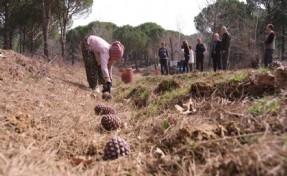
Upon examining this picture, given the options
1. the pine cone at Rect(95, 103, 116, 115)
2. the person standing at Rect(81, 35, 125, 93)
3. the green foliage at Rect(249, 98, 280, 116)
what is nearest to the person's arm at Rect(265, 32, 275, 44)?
the person standing at Rect(81, 35, 125, 93)

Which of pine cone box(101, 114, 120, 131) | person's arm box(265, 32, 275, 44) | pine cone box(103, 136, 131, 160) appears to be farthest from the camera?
person's arm box(265, 32, 275, 44)

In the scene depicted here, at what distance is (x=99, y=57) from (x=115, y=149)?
4368 mm

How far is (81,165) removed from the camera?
193cm

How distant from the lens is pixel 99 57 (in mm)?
6379

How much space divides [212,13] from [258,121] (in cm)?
2374

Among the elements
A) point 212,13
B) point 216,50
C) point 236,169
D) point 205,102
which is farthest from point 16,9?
point 236,169

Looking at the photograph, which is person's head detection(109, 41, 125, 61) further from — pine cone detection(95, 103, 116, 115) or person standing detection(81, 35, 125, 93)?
pine cone detection(95, 103, 116, 115)

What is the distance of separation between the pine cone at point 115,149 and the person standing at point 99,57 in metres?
3.74

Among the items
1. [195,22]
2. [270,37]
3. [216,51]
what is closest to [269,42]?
[270,37]

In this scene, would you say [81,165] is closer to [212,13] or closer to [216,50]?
[216,50]

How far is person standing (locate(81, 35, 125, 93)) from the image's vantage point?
605 centimetres

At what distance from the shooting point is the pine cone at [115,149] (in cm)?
215

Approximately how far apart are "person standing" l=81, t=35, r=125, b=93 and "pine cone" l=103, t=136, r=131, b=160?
12.3ft

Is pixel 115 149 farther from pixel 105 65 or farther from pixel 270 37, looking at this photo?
pixel 270 37
